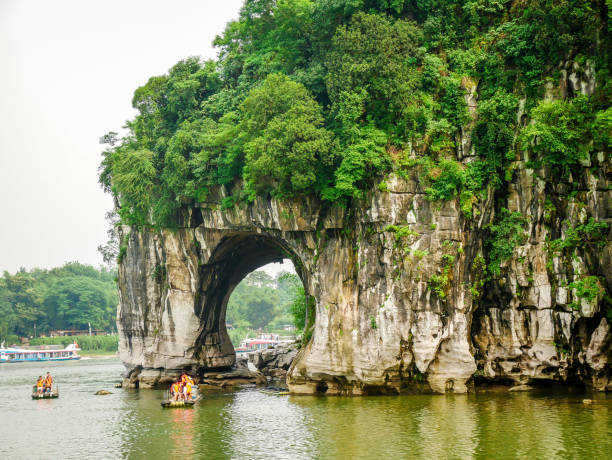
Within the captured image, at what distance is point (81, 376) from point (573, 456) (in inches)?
1410

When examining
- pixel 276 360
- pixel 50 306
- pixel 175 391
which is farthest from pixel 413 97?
→ pixel 50 306

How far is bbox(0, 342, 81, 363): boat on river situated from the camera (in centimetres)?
6054

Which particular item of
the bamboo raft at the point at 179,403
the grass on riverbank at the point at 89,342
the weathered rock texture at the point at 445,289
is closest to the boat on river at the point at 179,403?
the bamboo raft at the point at 179,403

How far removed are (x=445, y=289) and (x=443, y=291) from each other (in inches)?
7.7

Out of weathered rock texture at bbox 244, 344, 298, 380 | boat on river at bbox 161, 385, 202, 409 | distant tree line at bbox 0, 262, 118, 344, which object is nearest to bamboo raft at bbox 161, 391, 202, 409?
boat on river at bbox 161, 385, 202, 409

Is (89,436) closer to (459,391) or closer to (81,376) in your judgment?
(459,391)

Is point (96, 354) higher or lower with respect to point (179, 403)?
lower

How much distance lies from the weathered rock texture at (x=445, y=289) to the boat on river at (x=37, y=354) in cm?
4474

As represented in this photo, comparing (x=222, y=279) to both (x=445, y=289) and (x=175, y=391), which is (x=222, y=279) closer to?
(x=175, y=391)

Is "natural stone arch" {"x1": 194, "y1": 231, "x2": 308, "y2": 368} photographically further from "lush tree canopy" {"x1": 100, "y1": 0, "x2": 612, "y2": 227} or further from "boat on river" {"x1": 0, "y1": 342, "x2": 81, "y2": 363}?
"boat on river" {"x1": 0, "y1": 342, "x2": 81, "y2": 363}

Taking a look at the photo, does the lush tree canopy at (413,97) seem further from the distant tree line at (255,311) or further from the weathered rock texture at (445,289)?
Answer: the distant tree line at (255,311)

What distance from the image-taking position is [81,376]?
41.3 m

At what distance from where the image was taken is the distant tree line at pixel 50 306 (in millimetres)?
68062

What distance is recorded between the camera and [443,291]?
21.1m
